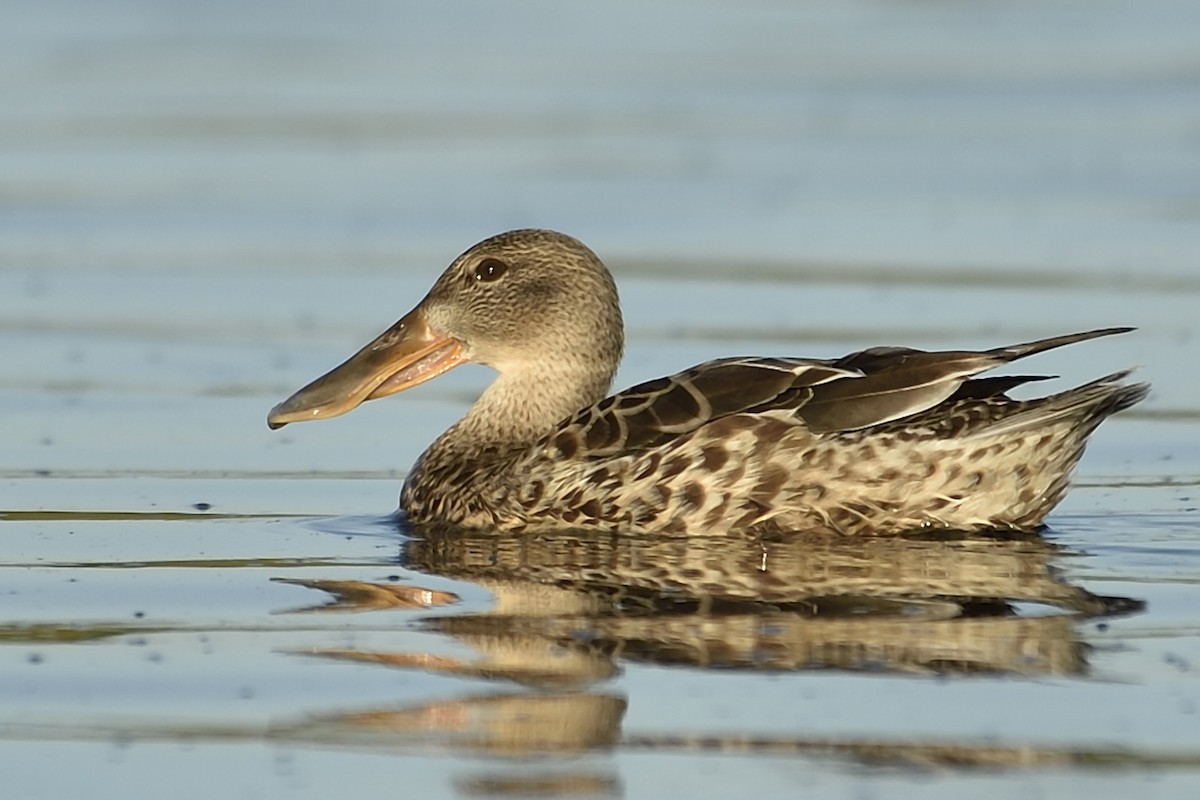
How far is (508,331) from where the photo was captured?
34.0 ft

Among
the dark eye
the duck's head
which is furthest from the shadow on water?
the dark eye

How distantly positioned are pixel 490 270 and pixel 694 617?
9.30ft

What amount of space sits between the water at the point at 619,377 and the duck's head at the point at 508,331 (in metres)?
0.37

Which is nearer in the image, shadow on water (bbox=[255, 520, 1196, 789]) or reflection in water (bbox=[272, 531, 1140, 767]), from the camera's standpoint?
shadow on water (bbox=[255, 520, 1196, 789])

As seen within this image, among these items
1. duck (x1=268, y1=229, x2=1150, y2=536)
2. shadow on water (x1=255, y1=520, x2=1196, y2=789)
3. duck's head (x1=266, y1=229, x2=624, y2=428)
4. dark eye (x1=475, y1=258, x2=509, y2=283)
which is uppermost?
dark eye (x1=475, y1=258, x2=509, y2=283)

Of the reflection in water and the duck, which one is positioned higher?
the duck

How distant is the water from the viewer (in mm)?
6691

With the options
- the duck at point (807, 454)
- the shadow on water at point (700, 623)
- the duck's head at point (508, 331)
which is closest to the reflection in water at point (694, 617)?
the shadow on water at point (700, 623)

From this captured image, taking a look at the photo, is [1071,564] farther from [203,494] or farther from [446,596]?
[203,494]

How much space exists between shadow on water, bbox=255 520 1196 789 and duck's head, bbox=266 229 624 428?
0.98 metres

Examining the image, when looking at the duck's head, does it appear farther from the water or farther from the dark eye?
the water

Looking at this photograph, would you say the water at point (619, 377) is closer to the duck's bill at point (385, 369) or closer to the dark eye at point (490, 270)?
the duck's bill at point (385, 369)

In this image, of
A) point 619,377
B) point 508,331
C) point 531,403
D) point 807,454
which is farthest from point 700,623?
point 619,377

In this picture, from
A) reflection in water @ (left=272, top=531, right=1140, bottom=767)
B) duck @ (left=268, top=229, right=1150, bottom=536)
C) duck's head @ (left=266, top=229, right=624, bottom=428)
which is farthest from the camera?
duck's head @ (left=266, top=229, right=624, bottom=428)
